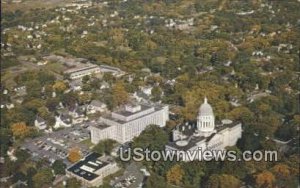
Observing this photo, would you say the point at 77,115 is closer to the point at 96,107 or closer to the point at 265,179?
the point at 96,107

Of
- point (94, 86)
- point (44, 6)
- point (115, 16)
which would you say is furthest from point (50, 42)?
point (94, 86)

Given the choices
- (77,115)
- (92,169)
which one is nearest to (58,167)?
(92,169)

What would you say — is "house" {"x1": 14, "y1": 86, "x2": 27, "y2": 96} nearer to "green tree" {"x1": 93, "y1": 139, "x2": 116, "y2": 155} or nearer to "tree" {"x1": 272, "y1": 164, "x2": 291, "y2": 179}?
"green tree" {"x1": 93, "y1": 139, "x2": 116, "y2": 155}

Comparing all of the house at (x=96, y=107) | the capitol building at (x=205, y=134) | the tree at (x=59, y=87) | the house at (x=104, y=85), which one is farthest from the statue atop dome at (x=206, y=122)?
the tree at (x=59, y=87)

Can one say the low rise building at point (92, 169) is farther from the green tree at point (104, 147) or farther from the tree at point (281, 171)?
the tree at point (281, 171)

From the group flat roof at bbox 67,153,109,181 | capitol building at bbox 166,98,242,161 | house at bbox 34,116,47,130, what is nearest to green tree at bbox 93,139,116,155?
flat roof at bbox 67,153,109,181

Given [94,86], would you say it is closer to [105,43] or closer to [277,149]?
[105,43]
